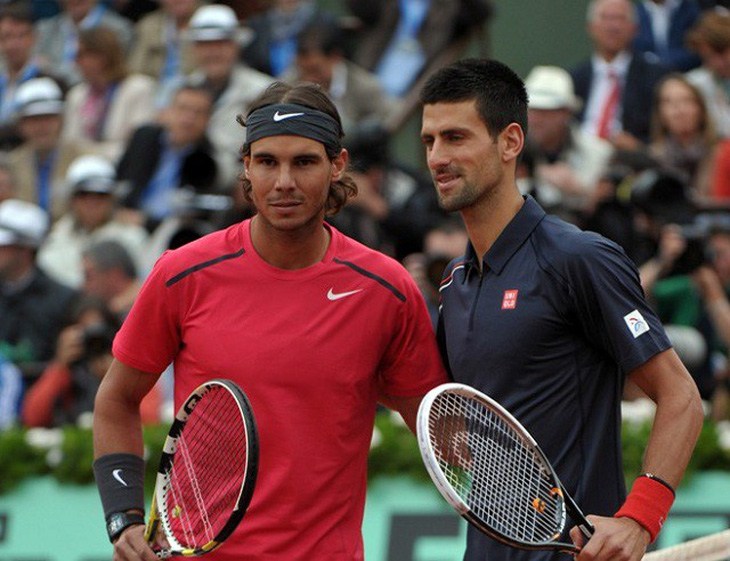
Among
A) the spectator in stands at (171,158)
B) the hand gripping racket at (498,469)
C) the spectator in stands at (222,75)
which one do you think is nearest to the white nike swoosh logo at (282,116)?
the hand gripping racket at (498,469)

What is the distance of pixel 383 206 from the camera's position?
9.22 meters

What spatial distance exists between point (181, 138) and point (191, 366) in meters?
5.77

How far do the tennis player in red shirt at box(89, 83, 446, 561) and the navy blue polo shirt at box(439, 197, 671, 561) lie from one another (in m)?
0.32

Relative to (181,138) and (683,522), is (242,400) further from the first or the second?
(181,138)

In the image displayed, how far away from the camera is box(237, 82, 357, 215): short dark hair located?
14.1 ft

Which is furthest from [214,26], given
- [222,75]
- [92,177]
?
[92,177]

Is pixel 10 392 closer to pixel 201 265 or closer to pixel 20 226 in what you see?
pixel 20 226

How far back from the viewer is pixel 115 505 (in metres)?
4.27

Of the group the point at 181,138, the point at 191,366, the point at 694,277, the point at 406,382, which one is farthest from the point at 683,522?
the point at 181,138

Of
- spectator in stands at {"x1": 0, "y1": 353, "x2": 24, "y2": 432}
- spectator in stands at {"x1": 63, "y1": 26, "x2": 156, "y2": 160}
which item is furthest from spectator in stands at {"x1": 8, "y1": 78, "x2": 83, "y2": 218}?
spectator in stands at {"x1": 0, "y1": 353, "x2": 24, "y2": 432}

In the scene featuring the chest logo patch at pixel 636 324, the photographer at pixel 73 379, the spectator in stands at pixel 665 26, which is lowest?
the photographer at pixel 73 379

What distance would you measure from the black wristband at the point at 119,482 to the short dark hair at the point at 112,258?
462 cm

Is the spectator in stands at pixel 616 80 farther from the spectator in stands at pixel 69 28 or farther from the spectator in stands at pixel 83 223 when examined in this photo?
the spectator in stands at pixel 69 28

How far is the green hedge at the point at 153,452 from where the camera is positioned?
6859mm
